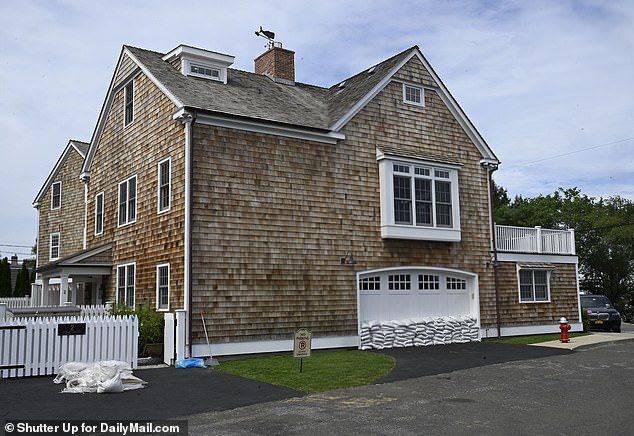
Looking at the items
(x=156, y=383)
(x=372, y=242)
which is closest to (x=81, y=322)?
(x=156, y=383)

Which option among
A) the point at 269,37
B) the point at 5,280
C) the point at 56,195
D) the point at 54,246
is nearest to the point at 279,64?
the point at 269,37

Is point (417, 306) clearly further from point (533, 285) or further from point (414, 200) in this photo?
point (533, 285)

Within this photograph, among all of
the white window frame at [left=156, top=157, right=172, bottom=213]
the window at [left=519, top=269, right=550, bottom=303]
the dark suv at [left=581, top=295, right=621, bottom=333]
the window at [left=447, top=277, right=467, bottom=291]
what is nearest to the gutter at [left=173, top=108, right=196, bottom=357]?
the white window frame at [left=156, top=157, right=172, bottom=213]

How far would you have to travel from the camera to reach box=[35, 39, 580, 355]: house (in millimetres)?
16203

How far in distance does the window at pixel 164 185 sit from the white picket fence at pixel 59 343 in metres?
4.25

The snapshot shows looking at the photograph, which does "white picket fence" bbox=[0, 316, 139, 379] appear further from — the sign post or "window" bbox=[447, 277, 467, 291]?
"window" bbox=[447, 277, 467, 291]

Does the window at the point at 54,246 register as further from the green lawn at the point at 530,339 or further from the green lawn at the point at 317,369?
the green lawn at the point at 530,339

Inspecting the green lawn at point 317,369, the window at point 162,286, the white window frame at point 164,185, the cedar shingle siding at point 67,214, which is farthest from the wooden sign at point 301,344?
the cedar shingle siding at point 67,214

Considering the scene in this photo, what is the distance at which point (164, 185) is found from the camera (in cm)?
1750

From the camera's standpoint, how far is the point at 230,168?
16.5m

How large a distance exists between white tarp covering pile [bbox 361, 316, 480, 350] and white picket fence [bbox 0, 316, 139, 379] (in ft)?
23.3

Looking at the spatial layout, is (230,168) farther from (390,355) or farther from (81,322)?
(390,355)

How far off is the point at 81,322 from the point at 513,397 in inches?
348

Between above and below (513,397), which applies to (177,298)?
above
